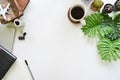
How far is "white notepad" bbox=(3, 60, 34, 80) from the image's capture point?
1.12 metres

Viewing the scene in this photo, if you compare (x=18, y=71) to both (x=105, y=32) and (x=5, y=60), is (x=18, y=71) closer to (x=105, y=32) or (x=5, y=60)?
(x=5, y=60)

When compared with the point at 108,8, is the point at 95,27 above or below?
below

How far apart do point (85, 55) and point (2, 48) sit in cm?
42

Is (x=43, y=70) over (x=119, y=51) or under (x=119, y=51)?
under

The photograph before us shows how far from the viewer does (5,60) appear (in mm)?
1095

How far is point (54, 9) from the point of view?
3.76 feet

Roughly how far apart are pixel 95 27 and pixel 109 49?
13cm

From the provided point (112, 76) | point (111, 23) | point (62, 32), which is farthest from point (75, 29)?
point (112, 76)

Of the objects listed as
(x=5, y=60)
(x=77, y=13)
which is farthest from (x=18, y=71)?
(x=77, y=13)

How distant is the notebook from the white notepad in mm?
25

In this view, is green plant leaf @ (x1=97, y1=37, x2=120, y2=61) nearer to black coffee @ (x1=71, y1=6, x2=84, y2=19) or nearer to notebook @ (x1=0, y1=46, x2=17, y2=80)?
black coffee @ (x1=71, y1=6, x2=84, y2=19)

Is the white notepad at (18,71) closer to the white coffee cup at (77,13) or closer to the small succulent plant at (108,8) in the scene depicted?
the white coffee cup at (77,13)

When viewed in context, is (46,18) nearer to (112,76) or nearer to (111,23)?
(111,23)

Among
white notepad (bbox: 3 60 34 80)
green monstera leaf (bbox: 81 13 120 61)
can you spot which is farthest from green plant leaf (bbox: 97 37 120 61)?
white notepad (bbox: 3 60 34 80)
